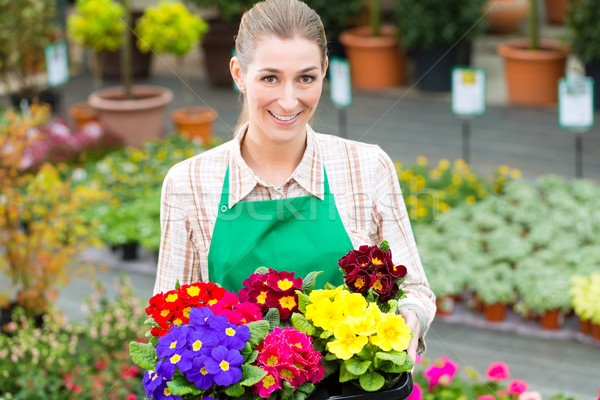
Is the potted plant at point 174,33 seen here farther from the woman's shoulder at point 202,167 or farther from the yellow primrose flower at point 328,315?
the yellow primrose flower at point 328,315

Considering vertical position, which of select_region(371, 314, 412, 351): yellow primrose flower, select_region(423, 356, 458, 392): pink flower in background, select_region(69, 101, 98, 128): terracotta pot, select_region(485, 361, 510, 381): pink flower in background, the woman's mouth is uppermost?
the woman's mouth

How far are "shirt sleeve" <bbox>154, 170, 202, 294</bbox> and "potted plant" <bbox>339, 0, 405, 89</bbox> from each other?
25.0 ft

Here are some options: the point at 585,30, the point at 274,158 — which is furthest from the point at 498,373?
the point at 585,30

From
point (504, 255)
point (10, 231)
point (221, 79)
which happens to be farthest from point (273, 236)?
point (221, 79)

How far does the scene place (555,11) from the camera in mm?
12094

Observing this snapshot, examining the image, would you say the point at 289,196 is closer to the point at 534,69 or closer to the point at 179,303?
the point at 179,303

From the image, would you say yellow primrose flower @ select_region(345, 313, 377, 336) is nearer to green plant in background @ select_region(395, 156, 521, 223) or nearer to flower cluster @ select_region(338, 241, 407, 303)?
flower cluster @ select_region(338, 241, 407, 303)

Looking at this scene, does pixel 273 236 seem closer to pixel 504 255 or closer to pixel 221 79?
pixel 504 255

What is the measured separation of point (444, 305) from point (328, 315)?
10.2 ft

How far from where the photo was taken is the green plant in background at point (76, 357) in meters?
3.49

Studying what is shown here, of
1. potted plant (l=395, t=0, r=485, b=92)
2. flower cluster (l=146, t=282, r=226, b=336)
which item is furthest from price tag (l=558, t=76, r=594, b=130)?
flower cluster (l=146, t=282, r=226, b=336)

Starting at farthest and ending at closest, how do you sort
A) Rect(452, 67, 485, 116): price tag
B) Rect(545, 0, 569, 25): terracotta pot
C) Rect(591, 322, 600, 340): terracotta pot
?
Rect(545, 0, 569, 25): terracotta pot
Rect(452, 67, 485, 116): price tag
Rect(591, 322, 600, 340): terracotta pot

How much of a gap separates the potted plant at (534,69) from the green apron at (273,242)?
6.74 metres

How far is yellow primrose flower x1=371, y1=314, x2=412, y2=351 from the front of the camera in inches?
62.6
